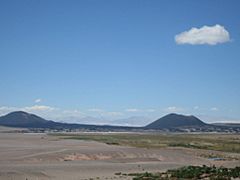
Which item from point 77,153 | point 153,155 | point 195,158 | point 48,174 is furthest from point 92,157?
point 48,174

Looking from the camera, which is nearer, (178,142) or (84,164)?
(84,164)

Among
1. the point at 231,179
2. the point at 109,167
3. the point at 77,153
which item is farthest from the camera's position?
the point at 77,153

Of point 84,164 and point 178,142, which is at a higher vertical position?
point 178,142

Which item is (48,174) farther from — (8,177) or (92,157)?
(92,157)

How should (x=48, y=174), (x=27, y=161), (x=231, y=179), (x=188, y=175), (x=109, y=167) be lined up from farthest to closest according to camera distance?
(x=27, y=161), (x=109, y=167), (x=48, y=174), (x=188, y=175), (x=231, y=179)

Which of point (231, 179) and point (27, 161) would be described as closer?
point (231, 179)

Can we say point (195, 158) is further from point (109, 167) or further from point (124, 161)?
point (109, 167)

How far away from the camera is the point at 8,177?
3105 cm

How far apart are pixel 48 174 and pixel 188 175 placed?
36.6 feet

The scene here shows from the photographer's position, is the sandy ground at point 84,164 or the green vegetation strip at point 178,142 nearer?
the sandy ground at point 84,164

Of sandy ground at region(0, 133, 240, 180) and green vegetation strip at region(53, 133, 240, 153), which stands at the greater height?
green vegetation strip at region(53, 133, 240, 153)

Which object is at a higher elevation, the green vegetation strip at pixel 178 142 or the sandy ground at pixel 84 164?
the green vegetation strip at pixel 178 142

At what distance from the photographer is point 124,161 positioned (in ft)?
161

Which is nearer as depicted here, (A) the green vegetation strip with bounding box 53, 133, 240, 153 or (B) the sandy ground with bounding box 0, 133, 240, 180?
(B) the sandy ground with bounding box 0, 133, 240, 180
